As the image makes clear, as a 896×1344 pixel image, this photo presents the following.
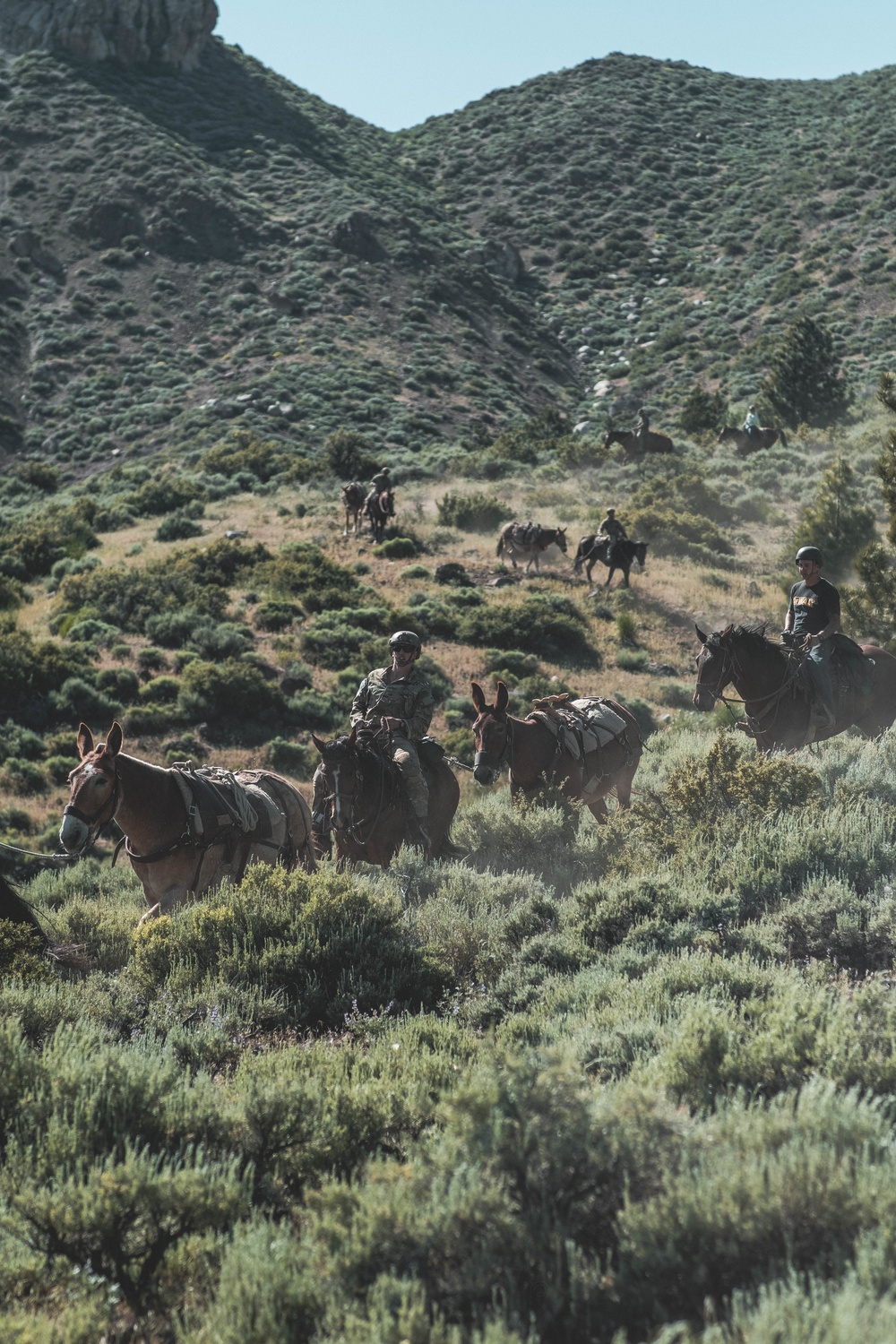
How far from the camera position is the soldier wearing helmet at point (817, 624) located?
10859 mm

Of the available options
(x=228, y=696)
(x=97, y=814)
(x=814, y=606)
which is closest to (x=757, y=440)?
(x=228, y=696)

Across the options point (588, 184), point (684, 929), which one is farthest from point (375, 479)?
point (588, 184)

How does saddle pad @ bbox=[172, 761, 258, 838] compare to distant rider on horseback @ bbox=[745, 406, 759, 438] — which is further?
distant rider on horseback @ bbox=[745, 406, 759, 438]

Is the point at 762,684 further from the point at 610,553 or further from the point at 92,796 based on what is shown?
the point at 610,553

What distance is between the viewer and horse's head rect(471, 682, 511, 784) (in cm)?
1027

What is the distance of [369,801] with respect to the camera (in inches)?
379

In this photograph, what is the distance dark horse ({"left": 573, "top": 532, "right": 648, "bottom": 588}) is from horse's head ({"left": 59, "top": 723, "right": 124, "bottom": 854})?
19675 mm

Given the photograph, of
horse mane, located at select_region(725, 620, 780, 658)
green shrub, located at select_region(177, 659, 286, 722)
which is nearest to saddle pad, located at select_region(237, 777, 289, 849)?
horse mane, located at select_region(725, 620, 780, 658)

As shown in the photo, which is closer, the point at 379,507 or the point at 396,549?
the point at 396,549

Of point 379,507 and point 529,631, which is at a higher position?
point 379,507

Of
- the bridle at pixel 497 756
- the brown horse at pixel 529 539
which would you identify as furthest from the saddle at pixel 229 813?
the brown horse at pixel 529 539

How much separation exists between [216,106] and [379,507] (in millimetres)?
60546

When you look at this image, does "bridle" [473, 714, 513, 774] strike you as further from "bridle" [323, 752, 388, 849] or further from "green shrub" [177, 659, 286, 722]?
"green shrub" [177, 659, 286, 722]

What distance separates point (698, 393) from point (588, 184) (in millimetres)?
39040
